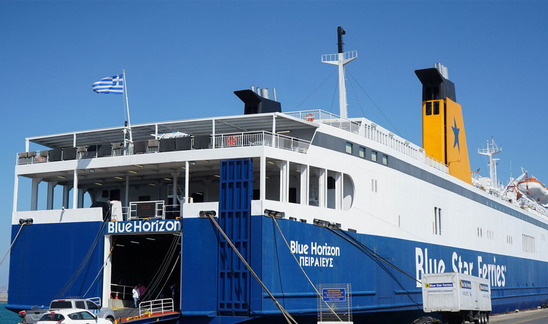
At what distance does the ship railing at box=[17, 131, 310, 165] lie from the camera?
21250 mm

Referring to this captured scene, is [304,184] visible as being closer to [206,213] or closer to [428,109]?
[206,213]

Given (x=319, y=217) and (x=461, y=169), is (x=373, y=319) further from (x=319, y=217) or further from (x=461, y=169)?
(x=461, y=169)

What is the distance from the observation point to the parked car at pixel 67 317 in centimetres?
1742

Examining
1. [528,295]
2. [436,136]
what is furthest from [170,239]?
[528,295]

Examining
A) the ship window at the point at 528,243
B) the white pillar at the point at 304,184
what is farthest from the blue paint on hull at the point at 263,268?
the ship window at the point at 528,243

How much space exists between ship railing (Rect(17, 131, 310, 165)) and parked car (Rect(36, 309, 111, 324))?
6.14 meters

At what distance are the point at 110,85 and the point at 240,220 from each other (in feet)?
24.7

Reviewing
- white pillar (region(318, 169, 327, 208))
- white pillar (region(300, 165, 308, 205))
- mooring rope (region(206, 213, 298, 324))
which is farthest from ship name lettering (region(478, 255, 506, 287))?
mooring rope (region(206, 213, 298, 324))

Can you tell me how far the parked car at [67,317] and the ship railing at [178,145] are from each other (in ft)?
20.2

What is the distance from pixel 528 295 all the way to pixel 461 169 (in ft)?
40.7

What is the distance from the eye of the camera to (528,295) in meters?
42.2

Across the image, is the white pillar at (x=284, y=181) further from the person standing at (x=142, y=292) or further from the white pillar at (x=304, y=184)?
the person standing at (x=142, y=292)

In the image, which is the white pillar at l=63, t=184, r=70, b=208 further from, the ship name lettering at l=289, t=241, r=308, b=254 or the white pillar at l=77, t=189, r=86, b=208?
the ship name lettering at l=289, t=241, r=308, b=254

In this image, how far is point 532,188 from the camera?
5512 cm
